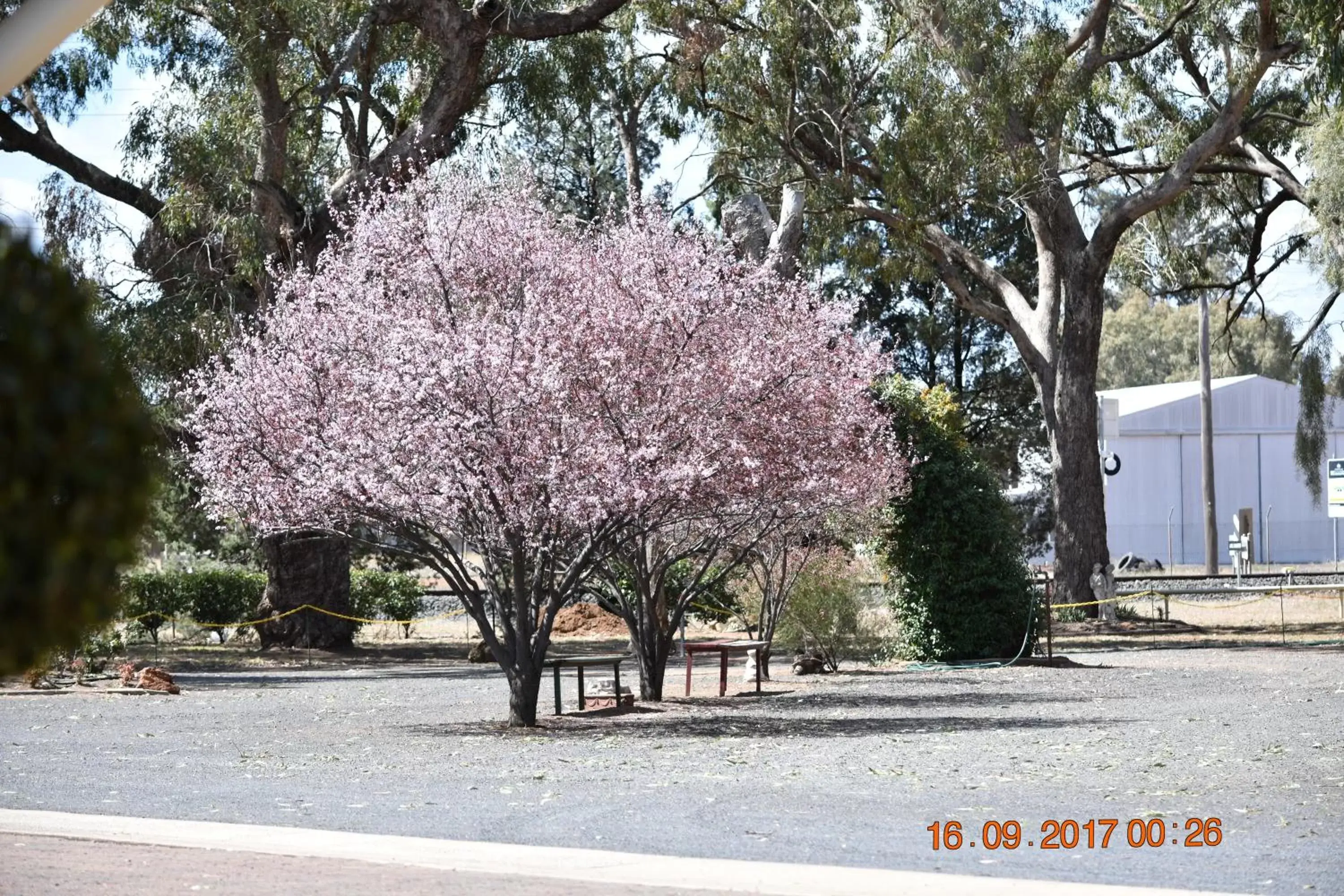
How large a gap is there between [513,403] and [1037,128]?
662 inches

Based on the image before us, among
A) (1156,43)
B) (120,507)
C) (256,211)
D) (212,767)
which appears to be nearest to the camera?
(120,507)

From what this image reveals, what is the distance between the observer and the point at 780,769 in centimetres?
1052

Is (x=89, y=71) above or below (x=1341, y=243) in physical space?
above

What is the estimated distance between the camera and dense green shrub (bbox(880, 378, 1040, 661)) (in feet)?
70.0

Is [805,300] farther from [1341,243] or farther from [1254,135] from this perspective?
[1254,135]

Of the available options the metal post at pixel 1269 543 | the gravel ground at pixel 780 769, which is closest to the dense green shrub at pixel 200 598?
the gravel ground at pixel 780 769

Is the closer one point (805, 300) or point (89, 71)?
point (805, 300)

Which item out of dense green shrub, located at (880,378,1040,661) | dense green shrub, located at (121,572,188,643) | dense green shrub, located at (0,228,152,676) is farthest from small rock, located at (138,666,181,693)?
dense green shrub, located at (0,228,152,676)

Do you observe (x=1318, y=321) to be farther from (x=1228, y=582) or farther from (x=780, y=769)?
(x=780, y=769)

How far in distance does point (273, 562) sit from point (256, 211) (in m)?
6.56

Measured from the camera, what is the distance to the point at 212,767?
11.2 m

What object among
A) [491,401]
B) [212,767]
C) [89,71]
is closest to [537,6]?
[89,71]

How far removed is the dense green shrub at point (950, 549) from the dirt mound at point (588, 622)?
36.4 ft

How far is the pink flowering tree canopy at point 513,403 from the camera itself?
12.9 meters
